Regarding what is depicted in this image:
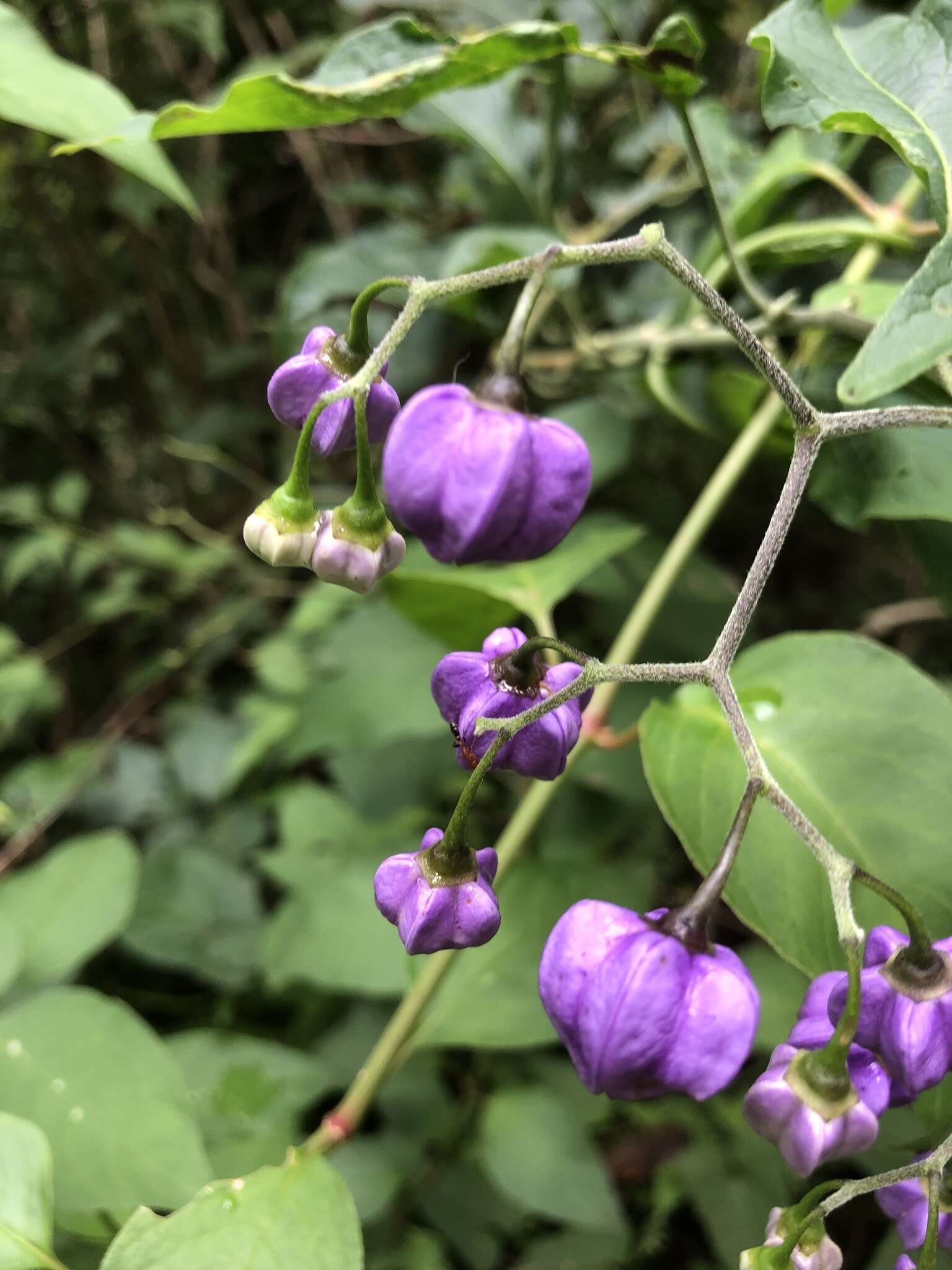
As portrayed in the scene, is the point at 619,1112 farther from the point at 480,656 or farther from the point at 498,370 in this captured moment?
the point at 498,370

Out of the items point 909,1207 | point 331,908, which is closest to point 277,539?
point 909,1207

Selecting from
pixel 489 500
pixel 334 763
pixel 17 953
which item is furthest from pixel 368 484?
pixel 334 763

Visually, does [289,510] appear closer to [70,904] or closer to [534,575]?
[534,575]

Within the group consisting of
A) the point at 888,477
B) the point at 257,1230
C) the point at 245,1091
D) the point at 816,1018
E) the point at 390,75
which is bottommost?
the point at 245,1091

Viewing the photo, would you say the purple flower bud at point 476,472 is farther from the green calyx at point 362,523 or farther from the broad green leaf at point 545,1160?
the broad green leaf at point 545,1160

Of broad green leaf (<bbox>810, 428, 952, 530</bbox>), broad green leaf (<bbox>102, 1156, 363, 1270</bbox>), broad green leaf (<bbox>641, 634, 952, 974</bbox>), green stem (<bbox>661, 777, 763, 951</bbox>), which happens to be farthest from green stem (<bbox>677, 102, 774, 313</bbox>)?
broad green leaf (<bbox>102, 1156, 363, 1270</bbox>)

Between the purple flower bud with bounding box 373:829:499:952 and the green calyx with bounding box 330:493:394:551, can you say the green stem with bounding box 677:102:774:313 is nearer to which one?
the green calyx with bounding box 330:493:394:551
